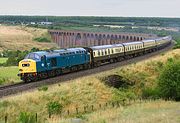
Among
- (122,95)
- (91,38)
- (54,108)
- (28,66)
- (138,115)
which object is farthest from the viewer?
(91,38)

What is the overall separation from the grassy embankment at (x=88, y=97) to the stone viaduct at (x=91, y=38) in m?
96.8

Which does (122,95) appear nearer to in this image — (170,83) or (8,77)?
(170,83)

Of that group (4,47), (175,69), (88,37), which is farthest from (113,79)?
(4,47)

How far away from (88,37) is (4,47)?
117 ft

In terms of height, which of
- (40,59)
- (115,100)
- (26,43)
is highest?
(40,59)

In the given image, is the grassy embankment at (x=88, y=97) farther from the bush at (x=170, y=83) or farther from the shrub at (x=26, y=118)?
the bush at (x=170, y=83)

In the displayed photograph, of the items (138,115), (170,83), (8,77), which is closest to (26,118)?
(138,115)

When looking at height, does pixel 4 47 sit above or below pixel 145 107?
below

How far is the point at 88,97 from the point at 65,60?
434 inches

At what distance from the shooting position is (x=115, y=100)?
43219mm

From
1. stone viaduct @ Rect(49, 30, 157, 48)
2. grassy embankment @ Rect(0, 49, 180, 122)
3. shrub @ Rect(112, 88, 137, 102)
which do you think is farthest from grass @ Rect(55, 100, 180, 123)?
stone viaduct @ Rect(49, 30, 157, 48)

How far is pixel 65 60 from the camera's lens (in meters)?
51.3

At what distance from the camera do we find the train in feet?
149

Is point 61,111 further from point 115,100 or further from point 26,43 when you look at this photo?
point 26,43
